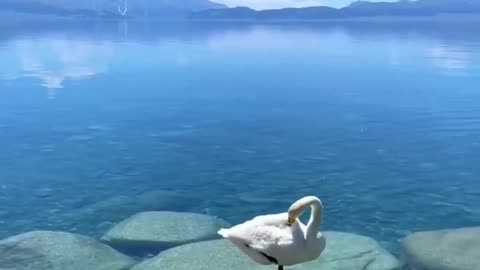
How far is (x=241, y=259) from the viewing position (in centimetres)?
1391

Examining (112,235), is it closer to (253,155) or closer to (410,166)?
(253,155)

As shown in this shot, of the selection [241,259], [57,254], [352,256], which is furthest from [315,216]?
[57,254]

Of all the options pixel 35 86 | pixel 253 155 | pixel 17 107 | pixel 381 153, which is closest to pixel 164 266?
pixel 253 155

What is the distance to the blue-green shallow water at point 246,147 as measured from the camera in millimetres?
19406

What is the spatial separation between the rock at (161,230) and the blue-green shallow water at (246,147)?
1.07 metres

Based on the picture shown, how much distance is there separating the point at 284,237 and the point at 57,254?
228 inches

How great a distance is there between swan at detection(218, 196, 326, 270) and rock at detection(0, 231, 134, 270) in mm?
4199

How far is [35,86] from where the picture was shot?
1833 inches

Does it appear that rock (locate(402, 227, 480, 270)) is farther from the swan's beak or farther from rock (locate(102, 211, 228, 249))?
the swan's beak

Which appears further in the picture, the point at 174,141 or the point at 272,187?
the point at 174,141

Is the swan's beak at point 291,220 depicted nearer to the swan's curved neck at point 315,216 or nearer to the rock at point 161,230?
the swan's curved neck at point 315,216

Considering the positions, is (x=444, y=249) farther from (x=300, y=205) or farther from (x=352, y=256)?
(x=300, y=205)

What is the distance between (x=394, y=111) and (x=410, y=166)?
11943 millimetres

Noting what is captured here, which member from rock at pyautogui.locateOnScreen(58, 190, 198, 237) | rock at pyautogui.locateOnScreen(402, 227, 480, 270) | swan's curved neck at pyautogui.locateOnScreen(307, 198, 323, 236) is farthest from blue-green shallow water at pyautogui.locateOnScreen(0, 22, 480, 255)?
swan's curved neck at pyautogui.locateOnScreen(307, 198, 323, 236)
